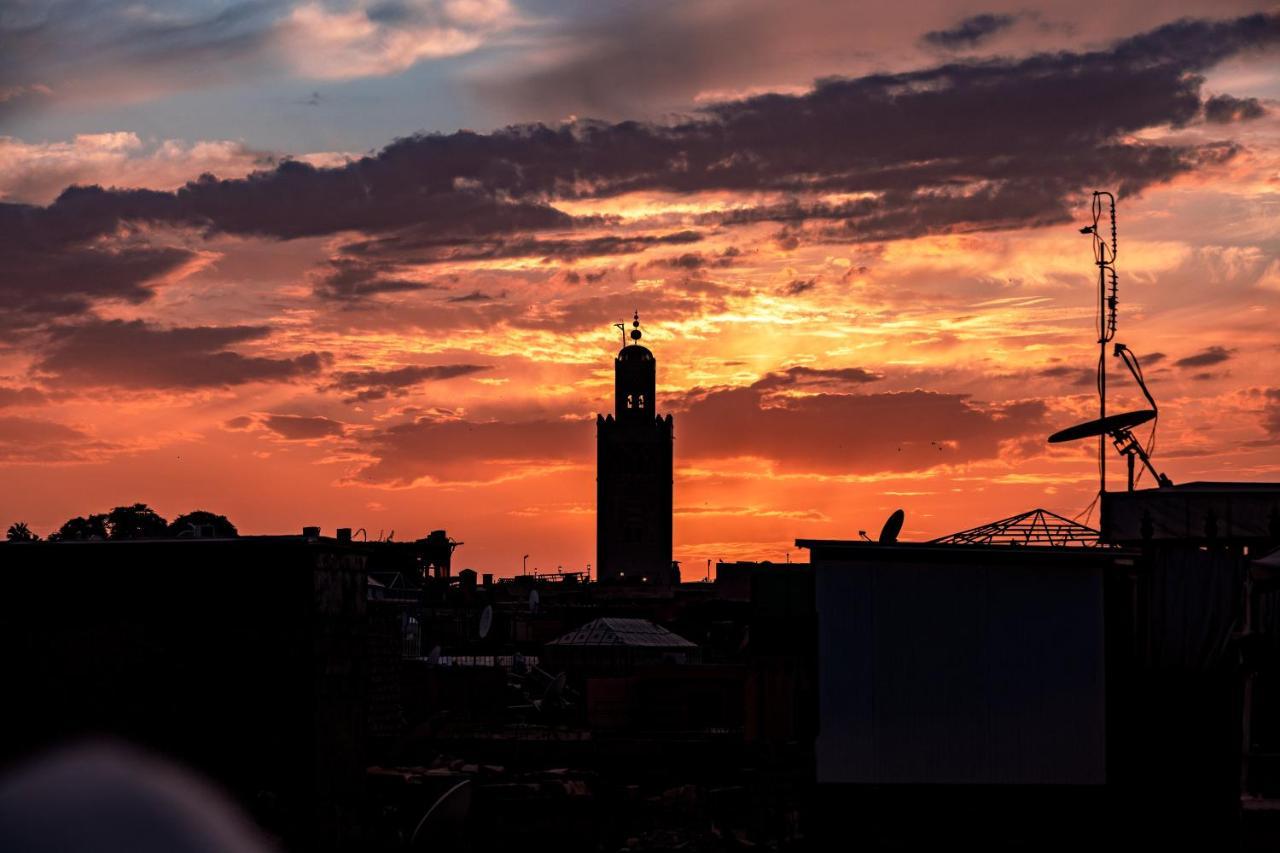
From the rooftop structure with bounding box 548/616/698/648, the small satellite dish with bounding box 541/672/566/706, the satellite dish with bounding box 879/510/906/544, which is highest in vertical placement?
the satellite dish with bounding box 879/510/906/544

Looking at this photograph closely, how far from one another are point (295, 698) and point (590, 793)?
9.38 m

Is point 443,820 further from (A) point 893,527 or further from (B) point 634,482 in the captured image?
(B) point 634,482

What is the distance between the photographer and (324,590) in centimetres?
3372

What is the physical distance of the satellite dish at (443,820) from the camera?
2870 cm

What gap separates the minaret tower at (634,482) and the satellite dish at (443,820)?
381 feet

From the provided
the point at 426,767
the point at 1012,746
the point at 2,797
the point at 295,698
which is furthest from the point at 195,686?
the point at 1012,746

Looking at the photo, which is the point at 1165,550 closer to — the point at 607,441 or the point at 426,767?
the point at 426,767

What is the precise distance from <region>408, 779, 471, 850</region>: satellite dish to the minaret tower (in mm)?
116121

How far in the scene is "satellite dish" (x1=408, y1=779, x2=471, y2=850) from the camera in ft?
94.2

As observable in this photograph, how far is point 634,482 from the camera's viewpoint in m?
149

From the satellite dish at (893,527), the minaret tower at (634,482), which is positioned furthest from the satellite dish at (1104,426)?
the minaret tower at (634,482)

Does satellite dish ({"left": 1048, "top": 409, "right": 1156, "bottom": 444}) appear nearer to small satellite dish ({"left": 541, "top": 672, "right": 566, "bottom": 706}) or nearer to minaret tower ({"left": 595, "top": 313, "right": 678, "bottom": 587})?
small satellite dish ({"left": 541, "top": 672, "right": 566, "bottom": 706})

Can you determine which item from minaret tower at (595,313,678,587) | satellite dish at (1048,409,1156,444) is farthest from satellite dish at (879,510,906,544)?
minaret tower at (595,313,678,587)

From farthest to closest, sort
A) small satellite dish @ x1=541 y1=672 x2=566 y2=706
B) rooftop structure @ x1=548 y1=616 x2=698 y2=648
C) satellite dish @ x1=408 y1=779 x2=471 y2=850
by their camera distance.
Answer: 1. rooftop structure @ x1=548 y1=616 x2=698 y2=648
2. small satellite dish @ x1=541 y1=672 x2=566 y2=706
3. satellite dish @ x1=408 y1=779 x2=471 y2=850
